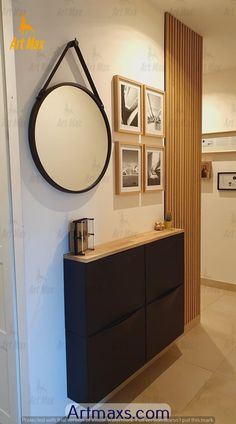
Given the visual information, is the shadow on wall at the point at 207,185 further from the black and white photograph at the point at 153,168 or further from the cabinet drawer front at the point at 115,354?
the cabinet drawer front at the point at 115,354

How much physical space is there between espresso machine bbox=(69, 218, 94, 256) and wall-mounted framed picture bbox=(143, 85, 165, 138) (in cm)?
93

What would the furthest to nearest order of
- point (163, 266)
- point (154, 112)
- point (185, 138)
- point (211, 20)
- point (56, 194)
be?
point (185, 138), point (211, 20), point (154, 112), point (163, 266), point (56, 194)

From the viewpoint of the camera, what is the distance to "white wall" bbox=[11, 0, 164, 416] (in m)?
1.74

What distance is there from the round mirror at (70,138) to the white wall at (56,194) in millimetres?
55

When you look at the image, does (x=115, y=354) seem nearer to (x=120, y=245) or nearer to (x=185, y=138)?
(x=120, y=245)

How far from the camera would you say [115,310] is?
2049mm

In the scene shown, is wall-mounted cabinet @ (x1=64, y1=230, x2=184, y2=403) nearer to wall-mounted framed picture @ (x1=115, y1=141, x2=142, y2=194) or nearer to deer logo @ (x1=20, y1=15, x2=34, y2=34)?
wall-mounted framed picture @ (x1=115, y1=141, x2=142, y2=194)

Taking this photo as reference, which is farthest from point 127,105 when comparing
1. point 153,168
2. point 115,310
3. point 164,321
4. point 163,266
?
point 164,321

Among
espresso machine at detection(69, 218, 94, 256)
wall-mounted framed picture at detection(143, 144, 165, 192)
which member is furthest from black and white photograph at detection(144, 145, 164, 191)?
espresso machine at detection(69, 218, 94, 256)

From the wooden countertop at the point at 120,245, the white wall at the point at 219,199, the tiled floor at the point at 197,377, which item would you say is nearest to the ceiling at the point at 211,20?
the white wall at the point at 219,199

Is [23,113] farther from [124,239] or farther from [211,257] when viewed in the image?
[211,257]

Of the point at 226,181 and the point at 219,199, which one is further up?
the point at 226,181

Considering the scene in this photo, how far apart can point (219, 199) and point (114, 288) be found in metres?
2.67

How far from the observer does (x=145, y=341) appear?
2330 millimetres
